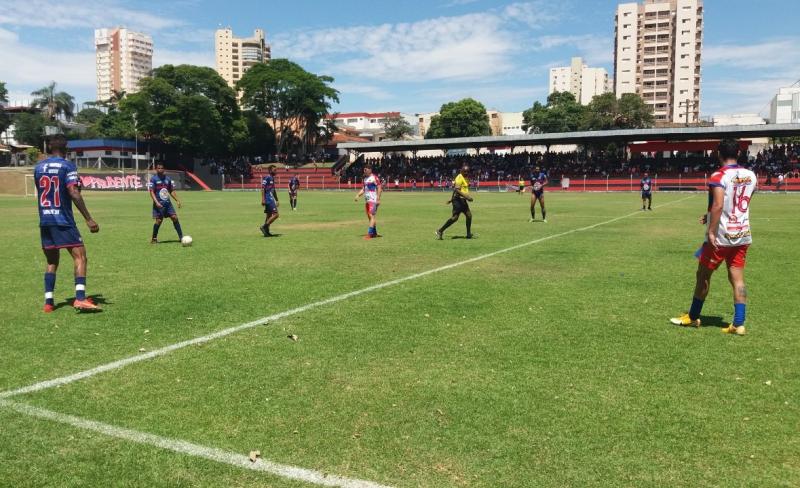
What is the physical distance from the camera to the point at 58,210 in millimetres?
7461

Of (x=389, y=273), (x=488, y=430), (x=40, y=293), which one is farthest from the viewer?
(x=389, y=273)

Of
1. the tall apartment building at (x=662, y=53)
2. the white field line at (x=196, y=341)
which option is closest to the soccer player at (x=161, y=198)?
the white field line at (x=196, y=341)

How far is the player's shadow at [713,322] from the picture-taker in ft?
22.3

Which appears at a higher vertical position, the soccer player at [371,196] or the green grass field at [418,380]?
the soccer player at [371,196]

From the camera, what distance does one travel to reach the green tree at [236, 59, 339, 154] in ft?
283

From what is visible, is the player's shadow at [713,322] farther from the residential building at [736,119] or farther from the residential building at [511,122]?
the residential building at [511,122]

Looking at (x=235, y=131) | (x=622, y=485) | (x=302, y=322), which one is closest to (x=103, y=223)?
(x=302, y=322)

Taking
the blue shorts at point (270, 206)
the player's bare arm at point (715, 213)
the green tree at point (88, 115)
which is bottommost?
the blue shorts at point (270, 206)

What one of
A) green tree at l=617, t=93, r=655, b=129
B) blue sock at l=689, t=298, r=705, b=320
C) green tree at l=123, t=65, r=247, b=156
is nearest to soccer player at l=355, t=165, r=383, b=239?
blue sock at l=689, t=298, r=705, b=320

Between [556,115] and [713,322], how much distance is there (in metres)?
109

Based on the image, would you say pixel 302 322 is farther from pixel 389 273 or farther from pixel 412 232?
pixel 412 232

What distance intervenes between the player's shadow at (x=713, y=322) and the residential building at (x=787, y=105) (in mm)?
110568

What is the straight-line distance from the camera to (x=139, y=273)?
10.5 m

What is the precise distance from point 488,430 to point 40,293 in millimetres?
7519
